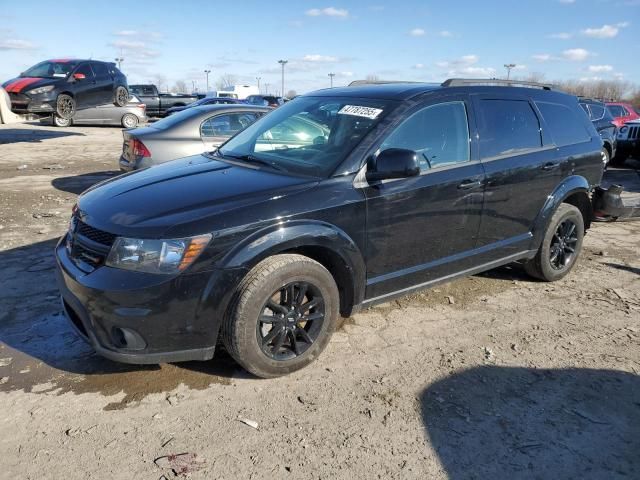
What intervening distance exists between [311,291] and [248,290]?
492 millimetres

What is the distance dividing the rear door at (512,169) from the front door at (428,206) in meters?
0.15

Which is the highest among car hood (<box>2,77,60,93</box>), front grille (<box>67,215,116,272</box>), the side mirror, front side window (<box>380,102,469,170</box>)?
car hood (<box>2,77,60,93</box>)

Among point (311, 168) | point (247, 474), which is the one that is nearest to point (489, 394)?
point (247, 474)

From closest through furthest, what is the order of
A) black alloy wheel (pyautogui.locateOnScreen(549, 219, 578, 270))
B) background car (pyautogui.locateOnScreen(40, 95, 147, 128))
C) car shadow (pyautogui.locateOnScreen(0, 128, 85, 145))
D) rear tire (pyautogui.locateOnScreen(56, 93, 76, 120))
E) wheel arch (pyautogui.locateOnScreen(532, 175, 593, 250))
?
wheel arch (pyautogui.locateOnScreen(532, 175, 593, 250))
black alloy wheel (pyautogui.locateOnScreen(549, 219, 578, 270))
rear tire (pyautogui.locateOnScreen(56, 93, 76, 120))
car shadow (pyautogui.locateOnScreen(0, 128, 85, 145))
background car (pyautogui.locateOnScreen(40, 95, 147, 128))

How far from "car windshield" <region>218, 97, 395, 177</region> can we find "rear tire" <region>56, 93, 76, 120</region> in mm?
10813

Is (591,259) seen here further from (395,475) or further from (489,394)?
(395,475)

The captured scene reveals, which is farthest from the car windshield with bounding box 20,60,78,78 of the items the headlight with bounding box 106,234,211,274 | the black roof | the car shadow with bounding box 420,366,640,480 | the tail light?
the car shadow with bounding box 420,366,640,480

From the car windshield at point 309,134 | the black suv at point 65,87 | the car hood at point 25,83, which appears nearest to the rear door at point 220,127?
the car windshield at point 309,134

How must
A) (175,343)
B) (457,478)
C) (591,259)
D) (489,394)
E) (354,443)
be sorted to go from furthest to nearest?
1. (591,259)
2. (489,394)
3. (175,343)
4. (354,443)
5. (457,478)

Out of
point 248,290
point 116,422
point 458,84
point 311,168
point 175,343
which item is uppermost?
point 458,84

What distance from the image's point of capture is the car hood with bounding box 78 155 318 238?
2.93 metres

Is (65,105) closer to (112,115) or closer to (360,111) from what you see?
(112,115)

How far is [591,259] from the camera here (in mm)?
5945

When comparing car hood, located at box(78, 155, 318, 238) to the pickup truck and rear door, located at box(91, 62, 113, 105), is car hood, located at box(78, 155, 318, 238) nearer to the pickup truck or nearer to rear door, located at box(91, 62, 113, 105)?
rear door, located at box(91, 62, 113, 105)
